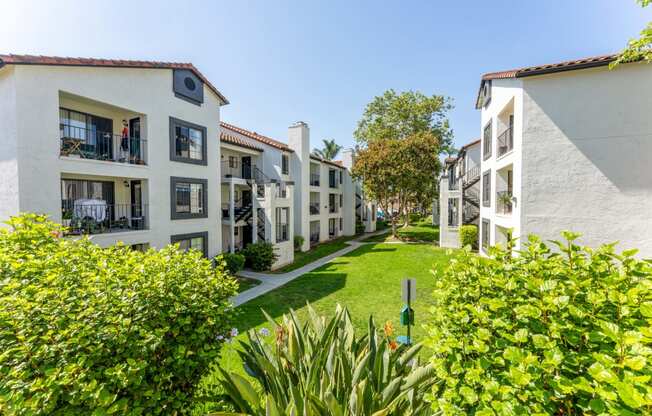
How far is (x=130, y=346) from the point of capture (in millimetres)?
3078

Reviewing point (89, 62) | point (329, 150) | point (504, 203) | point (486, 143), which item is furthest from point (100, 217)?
point (329, 150)

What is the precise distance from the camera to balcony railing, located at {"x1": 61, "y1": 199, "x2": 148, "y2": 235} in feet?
38.7

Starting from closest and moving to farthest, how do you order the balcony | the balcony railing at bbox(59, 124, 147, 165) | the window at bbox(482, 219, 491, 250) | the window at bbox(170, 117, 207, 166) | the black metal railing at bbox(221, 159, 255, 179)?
the balcony railing at bbox(59, 124, 147, 165) → the window at bbox(170, 117, 207, 166) → the window at bbox(482, 219, 491, 250) → the black metal railing at bbox(221, 159, 255, 179) → the balcony

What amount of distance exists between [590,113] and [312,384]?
16337 mm

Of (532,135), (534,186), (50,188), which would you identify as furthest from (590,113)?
(50,188)

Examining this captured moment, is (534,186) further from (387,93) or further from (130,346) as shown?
(387,93)

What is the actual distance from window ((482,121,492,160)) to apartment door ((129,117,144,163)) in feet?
69.0

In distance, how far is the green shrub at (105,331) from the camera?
2.61m

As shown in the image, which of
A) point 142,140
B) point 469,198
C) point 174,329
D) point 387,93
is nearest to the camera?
point 174,329

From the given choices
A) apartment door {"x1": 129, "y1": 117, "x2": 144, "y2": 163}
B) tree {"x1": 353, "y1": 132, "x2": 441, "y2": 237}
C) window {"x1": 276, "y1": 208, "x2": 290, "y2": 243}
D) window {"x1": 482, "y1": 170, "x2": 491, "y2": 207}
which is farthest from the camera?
tree {"x1": 353, "y1": 132, "x2": 441, "y2": 237}

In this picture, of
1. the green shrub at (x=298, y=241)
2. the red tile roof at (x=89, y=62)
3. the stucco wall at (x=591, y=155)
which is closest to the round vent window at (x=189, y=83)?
the red tile roof at (x=89, y=62)

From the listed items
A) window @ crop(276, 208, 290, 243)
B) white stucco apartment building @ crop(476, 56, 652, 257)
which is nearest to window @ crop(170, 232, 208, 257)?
window @ crop(276, 208, 290, 243)

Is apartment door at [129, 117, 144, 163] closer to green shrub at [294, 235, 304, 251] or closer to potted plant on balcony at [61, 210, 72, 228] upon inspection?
potted plant on balcony at [61, 210, 72, 228]

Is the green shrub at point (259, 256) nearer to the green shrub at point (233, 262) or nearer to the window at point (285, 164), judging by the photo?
the green shrub at point (233, 262)
